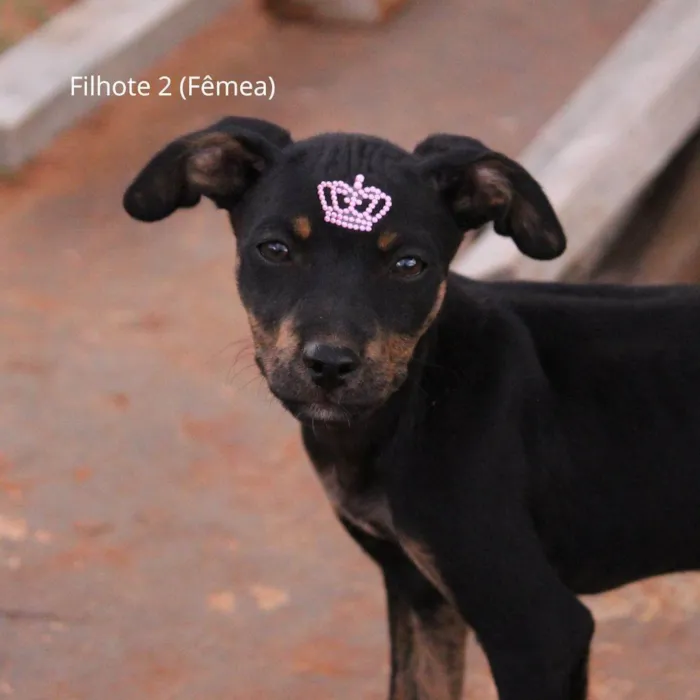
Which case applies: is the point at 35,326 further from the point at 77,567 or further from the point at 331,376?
the point at 331,376

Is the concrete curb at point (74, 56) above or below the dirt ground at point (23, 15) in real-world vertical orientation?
above

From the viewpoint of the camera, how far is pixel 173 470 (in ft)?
16.2

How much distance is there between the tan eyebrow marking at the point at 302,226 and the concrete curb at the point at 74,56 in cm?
423

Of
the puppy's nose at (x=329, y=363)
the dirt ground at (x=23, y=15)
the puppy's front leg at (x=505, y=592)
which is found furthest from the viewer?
the dirt ground at (x=23, y=15)

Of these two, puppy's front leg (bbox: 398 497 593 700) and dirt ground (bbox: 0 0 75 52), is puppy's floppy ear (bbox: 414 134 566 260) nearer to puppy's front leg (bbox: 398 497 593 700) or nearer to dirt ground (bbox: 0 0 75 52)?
puppy's front leg (bbox: 398 497 593 700)

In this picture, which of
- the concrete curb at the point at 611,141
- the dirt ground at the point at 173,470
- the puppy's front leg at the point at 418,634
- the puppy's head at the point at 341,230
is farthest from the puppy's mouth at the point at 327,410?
the concrete curb at the point at 611,141

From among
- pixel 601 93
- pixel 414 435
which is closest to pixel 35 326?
pixel 601 93

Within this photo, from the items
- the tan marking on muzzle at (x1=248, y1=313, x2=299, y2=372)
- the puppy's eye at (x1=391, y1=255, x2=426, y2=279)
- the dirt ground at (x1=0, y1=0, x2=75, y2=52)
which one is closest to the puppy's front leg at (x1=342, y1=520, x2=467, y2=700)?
the tan marking on muzzle at (x1=248, y1=313, x2=299, y2=372)

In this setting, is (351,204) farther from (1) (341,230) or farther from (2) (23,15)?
(2) (23,15)

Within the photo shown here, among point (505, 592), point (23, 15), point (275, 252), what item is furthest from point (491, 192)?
point (23, 15)

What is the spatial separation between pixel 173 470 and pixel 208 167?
6.69 feet

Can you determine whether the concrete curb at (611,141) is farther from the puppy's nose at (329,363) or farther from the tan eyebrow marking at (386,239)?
the puppy's nose at (329,363)

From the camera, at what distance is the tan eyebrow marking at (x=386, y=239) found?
9.49ft

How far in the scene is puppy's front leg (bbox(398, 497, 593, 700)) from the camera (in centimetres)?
300
